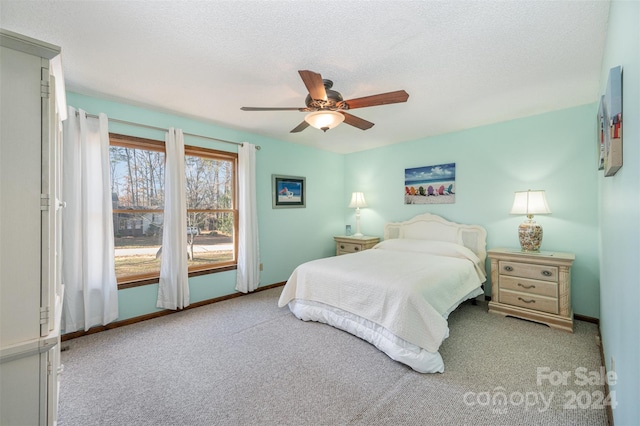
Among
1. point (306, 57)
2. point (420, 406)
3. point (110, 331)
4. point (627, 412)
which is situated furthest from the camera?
point (110, 331)

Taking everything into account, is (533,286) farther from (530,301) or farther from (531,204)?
(531,204)

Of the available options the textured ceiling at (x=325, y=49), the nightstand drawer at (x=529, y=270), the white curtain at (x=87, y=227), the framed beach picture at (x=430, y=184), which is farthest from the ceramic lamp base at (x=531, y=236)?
the white curtain at (x=87, y=227)

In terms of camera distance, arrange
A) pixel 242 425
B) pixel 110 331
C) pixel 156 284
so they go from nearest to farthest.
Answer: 1. pixel 242 425
2. pixel 110 331
3. pixel 156 284

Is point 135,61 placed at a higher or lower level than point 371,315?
higher

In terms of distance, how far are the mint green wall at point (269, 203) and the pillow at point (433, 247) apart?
139 cm

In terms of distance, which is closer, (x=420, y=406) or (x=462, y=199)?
(x=420, y=406)

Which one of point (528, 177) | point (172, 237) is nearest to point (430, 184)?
point (528, 177)

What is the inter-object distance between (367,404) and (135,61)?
3.06 meters

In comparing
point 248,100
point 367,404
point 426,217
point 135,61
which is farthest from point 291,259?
point 135,61

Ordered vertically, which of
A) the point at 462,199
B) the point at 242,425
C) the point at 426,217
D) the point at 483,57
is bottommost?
the point at 242,425

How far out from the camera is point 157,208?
3.31 m

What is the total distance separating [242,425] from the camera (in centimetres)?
157

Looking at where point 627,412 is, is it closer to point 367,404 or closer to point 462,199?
point 367,404

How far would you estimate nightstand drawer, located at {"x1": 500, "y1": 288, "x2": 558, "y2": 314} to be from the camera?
278 centimetres
